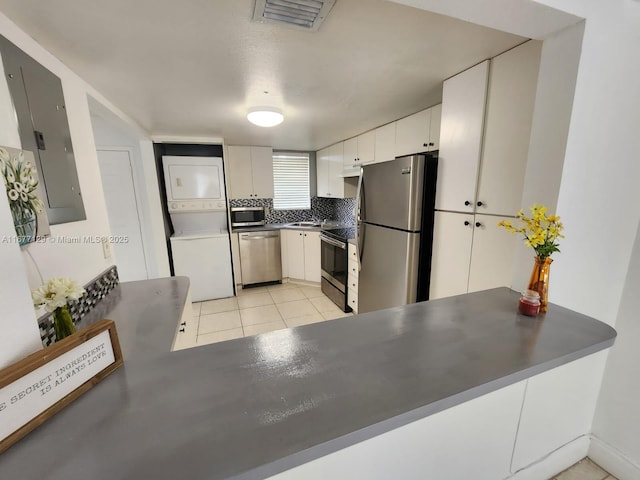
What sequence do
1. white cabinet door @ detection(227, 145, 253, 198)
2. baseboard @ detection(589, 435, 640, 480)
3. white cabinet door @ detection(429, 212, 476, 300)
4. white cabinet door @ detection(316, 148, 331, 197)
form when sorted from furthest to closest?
white cabinet door @ detection(316, 148, 331, 197), white cabinet door @ detection(227, 145, 253, 198), white cabinet door @ detection(429, 212, 476, 300), baseboard @ detection(589, 435, 640, 480)

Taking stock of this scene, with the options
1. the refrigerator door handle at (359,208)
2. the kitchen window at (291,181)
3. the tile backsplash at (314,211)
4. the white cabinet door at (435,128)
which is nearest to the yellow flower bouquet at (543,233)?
the white cabinet door at (435,128)

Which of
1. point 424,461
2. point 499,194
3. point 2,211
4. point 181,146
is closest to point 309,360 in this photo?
point 424,461

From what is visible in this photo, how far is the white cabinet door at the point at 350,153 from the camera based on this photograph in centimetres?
319

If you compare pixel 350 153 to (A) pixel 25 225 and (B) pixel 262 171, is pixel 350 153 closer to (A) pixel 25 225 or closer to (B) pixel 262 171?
(B) pixel 262 171

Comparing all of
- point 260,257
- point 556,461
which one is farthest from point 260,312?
point 556,461

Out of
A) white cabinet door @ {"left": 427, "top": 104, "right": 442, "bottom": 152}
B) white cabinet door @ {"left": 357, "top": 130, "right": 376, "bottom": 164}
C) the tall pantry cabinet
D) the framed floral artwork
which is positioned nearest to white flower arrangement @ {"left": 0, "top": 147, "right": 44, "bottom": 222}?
the framed floral artwork

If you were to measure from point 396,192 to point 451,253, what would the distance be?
623 mm

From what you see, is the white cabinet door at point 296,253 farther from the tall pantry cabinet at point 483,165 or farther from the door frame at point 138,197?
the tall pantry cabinet at point 483,165

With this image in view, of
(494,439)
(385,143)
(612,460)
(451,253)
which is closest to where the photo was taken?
(494,439)

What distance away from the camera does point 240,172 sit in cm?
381

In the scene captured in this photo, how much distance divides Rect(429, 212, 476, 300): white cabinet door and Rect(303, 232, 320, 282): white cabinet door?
2.04 metres

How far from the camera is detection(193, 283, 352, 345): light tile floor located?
2.78m

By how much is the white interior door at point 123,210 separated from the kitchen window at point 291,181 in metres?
1.94

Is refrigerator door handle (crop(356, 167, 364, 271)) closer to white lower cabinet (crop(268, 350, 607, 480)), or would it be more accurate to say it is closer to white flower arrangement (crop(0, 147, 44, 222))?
white lower cabinet (crop(268, 350, 607, 480))
